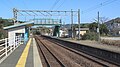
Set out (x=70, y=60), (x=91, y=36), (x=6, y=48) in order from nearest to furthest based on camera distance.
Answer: (x=6, y=48)
(x=70, y=60)
(x=91, y=36)

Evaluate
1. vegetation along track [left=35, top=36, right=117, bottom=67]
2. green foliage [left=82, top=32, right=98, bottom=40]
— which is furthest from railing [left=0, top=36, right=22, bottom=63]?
green foliage [left=82, top=32, right=98, bottom=40]

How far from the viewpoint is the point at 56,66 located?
53.7ft

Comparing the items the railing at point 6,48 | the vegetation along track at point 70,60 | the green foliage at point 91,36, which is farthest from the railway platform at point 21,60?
the green foliage at point 91,36

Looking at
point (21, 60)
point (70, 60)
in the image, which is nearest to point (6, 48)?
point (21, 60)

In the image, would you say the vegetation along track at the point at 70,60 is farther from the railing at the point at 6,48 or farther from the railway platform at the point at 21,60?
the railing at the point at 6,48

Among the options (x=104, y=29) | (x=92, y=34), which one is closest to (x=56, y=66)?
(x=92, y=34)

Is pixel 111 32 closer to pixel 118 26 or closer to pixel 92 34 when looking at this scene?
pixel 118 26

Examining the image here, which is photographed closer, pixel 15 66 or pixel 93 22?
pixel 15 66

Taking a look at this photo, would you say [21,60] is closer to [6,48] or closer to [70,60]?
[6,48]

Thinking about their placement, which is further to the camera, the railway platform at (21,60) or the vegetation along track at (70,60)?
the vegetation along track at (70,60)

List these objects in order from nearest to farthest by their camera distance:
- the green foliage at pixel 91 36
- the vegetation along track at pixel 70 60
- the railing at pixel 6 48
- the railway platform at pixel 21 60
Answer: the railway platform at pixel 21 60 < the vegetation along track at pixel 70 60 < the railing at pixel 6 48 < the green foliage at pixel 91 36

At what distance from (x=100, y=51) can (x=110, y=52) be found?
10.4 feet

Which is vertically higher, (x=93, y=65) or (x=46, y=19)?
(x=46, y=19)

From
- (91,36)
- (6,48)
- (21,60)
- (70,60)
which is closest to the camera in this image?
(21,60)
